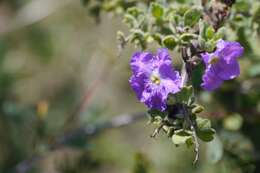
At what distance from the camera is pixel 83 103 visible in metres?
3.79

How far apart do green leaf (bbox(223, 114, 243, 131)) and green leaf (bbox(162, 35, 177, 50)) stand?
3.32 ft

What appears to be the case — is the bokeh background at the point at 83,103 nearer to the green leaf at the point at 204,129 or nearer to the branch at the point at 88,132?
the branch at the point at 88,132

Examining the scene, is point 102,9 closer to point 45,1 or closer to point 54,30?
point 45,1

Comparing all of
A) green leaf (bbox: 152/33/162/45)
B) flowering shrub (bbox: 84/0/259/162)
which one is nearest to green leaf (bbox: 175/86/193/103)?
flowering shrub (bbox: 84/0/259/162)

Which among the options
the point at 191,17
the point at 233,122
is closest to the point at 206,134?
the point at 191,17

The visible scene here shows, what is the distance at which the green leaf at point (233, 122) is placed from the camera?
10.2ft

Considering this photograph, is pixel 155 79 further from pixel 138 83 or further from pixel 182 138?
pixel 182 138

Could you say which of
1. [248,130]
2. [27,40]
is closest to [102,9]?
[248,130]

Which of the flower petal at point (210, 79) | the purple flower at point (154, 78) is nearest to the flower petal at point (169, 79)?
the purple flower at point (154, 78)

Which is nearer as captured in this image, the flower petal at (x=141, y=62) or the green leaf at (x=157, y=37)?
the flower petal at (x=141, y=62)

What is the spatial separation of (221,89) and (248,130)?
266mm

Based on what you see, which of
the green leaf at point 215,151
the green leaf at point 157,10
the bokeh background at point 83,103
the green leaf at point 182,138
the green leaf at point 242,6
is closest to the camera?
the green leaf at point 182,138

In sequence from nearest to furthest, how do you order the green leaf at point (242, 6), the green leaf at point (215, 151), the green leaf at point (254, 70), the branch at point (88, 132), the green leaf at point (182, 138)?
the green leaf at point (182, 138) < the green leaf at point (242, 6) < the green leaf at point (215, 151) < the green leaf at point (254, 70) < the branch at point (88, 132)

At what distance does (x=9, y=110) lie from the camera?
3.60 meters
